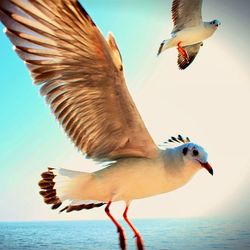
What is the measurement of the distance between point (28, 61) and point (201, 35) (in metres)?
2.55

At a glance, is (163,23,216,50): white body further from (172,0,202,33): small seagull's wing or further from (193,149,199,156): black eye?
(193,149,199,156): black eye

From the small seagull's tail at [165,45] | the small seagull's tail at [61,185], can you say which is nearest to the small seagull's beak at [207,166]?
the small seagull's tail at [61,185]

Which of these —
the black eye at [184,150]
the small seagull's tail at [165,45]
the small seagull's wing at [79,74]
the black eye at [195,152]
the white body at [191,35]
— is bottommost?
the black eye at [195,152]

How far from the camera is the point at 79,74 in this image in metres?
1.53

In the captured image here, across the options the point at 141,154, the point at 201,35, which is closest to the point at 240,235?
the point at 201,35

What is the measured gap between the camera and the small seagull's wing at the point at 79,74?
1372mm

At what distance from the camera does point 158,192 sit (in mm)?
1635

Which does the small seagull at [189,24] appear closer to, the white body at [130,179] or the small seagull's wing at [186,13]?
the small seagull's wing at [186,13]

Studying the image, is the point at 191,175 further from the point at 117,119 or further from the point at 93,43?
the point at 93,43

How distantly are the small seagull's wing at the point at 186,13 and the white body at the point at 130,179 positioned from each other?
2376 millimetres

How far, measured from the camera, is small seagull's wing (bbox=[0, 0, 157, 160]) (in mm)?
1372

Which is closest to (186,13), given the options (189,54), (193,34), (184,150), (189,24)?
(189,24)

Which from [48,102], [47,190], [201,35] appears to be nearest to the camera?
[48,102]

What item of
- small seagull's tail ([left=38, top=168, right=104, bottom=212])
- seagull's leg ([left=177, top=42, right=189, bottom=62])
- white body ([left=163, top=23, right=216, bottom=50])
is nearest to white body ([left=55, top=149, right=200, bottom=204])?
small seagull's tail ([left=38, top=168, right=104, bottom=212])
